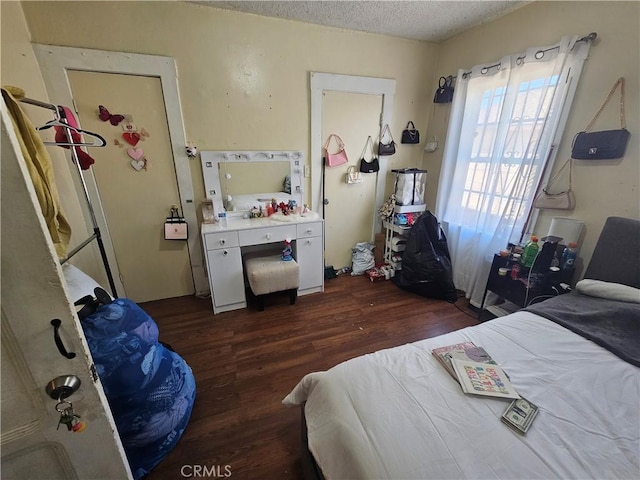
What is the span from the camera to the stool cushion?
225 cm

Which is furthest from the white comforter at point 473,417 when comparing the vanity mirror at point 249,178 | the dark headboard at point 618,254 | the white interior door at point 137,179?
the white interior door at point 137,179

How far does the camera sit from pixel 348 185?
9.61ft

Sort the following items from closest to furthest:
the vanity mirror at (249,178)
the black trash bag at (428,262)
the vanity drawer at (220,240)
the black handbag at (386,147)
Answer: the vanity drawer at (220,240) < the vanity mirror at (249,178) < the black trash bag at (428,262) < the black handbag at (386,147)

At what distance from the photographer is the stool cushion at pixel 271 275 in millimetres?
2254

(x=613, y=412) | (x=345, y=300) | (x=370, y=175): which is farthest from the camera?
(x=370, y=175)

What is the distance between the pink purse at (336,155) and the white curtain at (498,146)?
1.05 meters

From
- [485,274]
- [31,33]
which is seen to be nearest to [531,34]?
[485,274]

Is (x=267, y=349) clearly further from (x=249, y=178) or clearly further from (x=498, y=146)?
(x=498, y=146)

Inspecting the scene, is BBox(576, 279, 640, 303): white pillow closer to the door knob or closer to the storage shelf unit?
the storage shelf unit

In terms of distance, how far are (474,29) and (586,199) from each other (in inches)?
70.8

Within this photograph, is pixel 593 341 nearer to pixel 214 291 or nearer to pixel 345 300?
pixel 345 300

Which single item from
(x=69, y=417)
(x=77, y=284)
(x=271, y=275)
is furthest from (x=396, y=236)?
(x=69, y=417)

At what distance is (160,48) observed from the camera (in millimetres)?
2039

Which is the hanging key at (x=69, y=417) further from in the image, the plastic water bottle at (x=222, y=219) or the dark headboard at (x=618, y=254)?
the dark headboard at (x=618, y=254)
